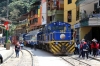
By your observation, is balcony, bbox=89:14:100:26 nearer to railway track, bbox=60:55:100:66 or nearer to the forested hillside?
railway track, bbox=60:55:100:66

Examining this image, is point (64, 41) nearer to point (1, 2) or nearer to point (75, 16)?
point (75, 16)

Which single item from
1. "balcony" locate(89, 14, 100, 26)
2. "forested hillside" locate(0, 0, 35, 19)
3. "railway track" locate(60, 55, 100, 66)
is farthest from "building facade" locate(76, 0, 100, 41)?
"forested hillside" locate(0, 0, 35, 19)

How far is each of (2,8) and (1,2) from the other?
2580mm

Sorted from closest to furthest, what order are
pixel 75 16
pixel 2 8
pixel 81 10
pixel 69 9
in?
pixel 81 10 < pixel 75 16 < pixel 69 9 < pixel 2 8

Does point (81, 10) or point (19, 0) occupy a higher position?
point (19, 0)

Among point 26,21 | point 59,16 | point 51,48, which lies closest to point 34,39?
point 59,16

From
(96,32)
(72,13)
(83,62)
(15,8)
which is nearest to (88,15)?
(96,32)

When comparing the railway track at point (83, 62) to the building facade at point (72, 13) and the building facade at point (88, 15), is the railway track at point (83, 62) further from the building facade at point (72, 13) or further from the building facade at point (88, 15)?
the building facade at point (72, 13)

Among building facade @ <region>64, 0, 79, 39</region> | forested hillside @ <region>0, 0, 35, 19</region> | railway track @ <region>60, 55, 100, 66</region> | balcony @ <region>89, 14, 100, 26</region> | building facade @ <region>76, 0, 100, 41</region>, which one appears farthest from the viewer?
forested hillside @ <region>0, 0, 35, 19</region>

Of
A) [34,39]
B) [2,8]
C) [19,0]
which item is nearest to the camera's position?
[34,39]

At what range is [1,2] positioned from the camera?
3819 inches

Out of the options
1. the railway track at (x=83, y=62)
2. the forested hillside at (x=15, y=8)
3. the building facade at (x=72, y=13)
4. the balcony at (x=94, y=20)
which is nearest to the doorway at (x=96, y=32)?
the building facade at (x=72, y=13)

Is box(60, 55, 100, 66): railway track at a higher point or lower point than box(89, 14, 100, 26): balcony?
lower

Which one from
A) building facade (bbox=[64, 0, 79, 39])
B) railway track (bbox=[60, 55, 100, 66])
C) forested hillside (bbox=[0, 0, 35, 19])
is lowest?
railway track (bbox=[60, 55, 100, 66])
